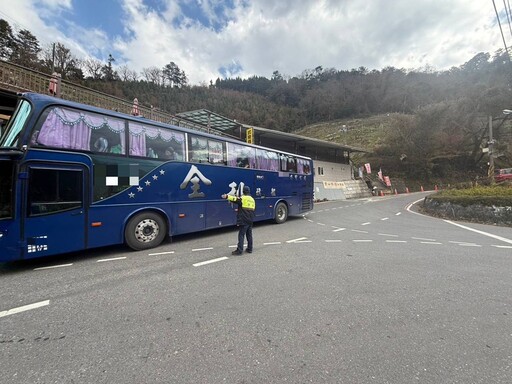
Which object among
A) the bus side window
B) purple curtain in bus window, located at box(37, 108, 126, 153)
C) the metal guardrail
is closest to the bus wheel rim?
the bus side window

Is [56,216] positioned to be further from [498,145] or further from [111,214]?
[498,145]

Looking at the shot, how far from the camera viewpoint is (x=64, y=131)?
5.35 m

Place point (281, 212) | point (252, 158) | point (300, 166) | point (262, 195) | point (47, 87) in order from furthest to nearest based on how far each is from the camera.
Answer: point (300, 166)
point (47, 87)
point (281, 212)
point (262, 195)
point (252, 158)

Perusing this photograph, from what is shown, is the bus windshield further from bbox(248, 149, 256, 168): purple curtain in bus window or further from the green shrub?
the green shrub

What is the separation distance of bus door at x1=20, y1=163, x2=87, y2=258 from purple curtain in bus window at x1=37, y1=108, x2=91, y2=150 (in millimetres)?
486

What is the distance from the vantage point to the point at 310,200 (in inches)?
543

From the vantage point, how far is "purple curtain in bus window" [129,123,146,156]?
6.43 meters

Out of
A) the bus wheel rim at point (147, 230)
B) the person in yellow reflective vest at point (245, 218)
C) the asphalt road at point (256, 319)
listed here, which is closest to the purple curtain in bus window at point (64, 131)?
the bus wheel rim at point (147, 230)

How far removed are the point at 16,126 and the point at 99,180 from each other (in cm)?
178

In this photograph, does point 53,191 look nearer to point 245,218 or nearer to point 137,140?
point 137,140

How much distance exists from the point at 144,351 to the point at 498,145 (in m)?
57.0

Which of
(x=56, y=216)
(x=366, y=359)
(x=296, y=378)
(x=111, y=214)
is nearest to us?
(x=296, y=378)

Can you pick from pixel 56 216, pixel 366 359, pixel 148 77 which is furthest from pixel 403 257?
pixel 148 77

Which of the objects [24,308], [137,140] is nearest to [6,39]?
[137,140]
